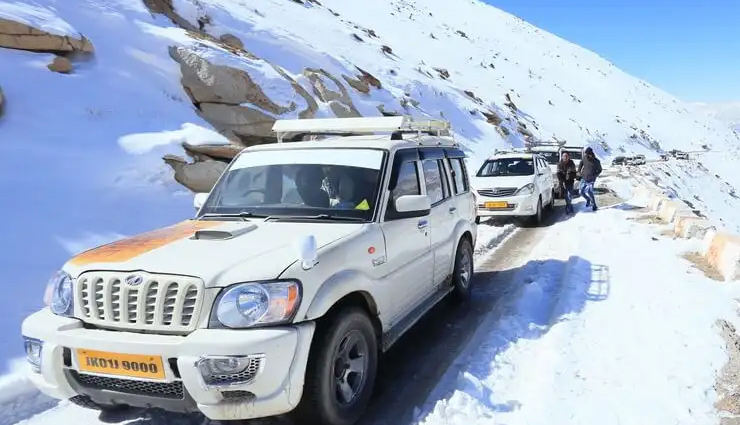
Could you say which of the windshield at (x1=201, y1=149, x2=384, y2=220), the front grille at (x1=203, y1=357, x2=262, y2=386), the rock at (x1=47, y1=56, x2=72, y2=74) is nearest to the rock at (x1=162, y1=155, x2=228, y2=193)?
the rock at (x1=47, y1=56, x2=72, y2=74)

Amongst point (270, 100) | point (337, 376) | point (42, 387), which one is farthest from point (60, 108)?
point (337, 376)

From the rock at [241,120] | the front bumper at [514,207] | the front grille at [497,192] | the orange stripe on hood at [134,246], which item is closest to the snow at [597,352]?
the orange stripe on hood at [134,246]

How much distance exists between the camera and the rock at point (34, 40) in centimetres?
1155

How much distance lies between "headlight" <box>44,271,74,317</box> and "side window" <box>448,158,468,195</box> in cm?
433

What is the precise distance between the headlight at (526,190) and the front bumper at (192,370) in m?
10.0

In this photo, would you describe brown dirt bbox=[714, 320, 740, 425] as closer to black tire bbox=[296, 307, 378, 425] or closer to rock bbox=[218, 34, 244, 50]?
black tire bbox=[296, 307, 378, 425]

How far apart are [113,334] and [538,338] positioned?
12.4ft

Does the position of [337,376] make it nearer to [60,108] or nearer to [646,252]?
[646,252]

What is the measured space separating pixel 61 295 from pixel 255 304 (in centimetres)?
145

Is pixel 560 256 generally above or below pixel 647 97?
below

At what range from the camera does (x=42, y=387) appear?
345 centimetres

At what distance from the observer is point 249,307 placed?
124 inches

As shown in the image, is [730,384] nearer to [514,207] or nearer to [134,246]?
[134,246]

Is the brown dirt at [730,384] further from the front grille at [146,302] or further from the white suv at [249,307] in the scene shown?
the front grille at [146,302]
